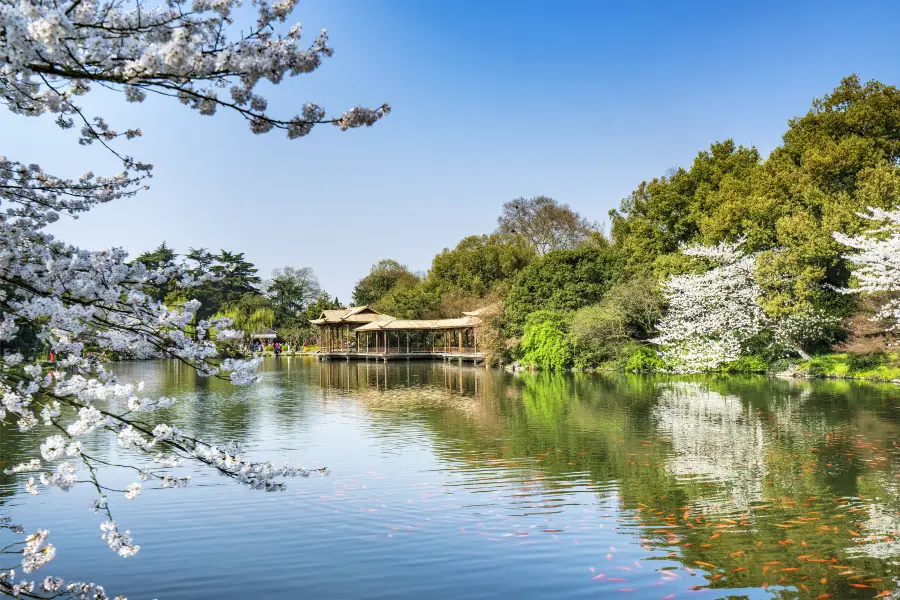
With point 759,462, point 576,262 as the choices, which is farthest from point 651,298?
point 759,462

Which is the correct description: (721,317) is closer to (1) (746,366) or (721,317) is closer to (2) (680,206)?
(1) (746,366)

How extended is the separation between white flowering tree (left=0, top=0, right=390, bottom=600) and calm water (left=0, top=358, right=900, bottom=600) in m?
2.12

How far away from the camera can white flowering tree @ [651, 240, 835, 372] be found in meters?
21.5

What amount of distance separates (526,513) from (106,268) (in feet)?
15.1

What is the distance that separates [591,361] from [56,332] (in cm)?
2521

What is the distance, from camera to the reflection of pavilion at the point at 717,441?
783 cm

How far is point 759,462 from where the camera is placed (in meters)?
8.71

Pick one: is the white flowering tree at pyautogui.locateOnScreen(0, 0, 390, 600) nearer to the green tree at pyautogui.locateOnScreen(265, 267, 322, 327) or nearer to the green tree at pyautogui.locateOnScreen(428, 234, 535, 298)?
the green tree at pyautogui.locateOnScreen(428, 234, 535, 298)

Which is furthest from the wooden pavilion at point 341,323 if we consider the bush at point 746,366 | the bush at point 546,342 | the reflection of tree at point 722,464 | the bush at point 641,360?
the reflection of tree at point 722,464

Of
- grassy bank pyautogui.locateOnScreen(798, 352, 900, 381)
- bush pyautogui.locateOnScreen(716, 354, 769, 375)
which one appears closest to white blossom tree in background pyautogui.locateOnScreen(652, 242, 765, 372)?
bush pyautogui.locateOnScreen(716, 354, 769, 375)

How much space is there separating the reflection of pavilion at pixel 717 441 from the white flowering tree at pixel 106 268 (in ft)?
18.2

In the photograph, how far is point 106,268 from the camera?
10.9 feet

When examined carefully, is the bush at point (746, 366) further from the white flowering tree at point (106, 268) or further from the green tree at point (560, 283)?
the white flowering tree at point (106, 268)

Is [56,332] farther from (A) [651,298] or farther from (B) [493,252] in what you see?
(B) [493,252]
